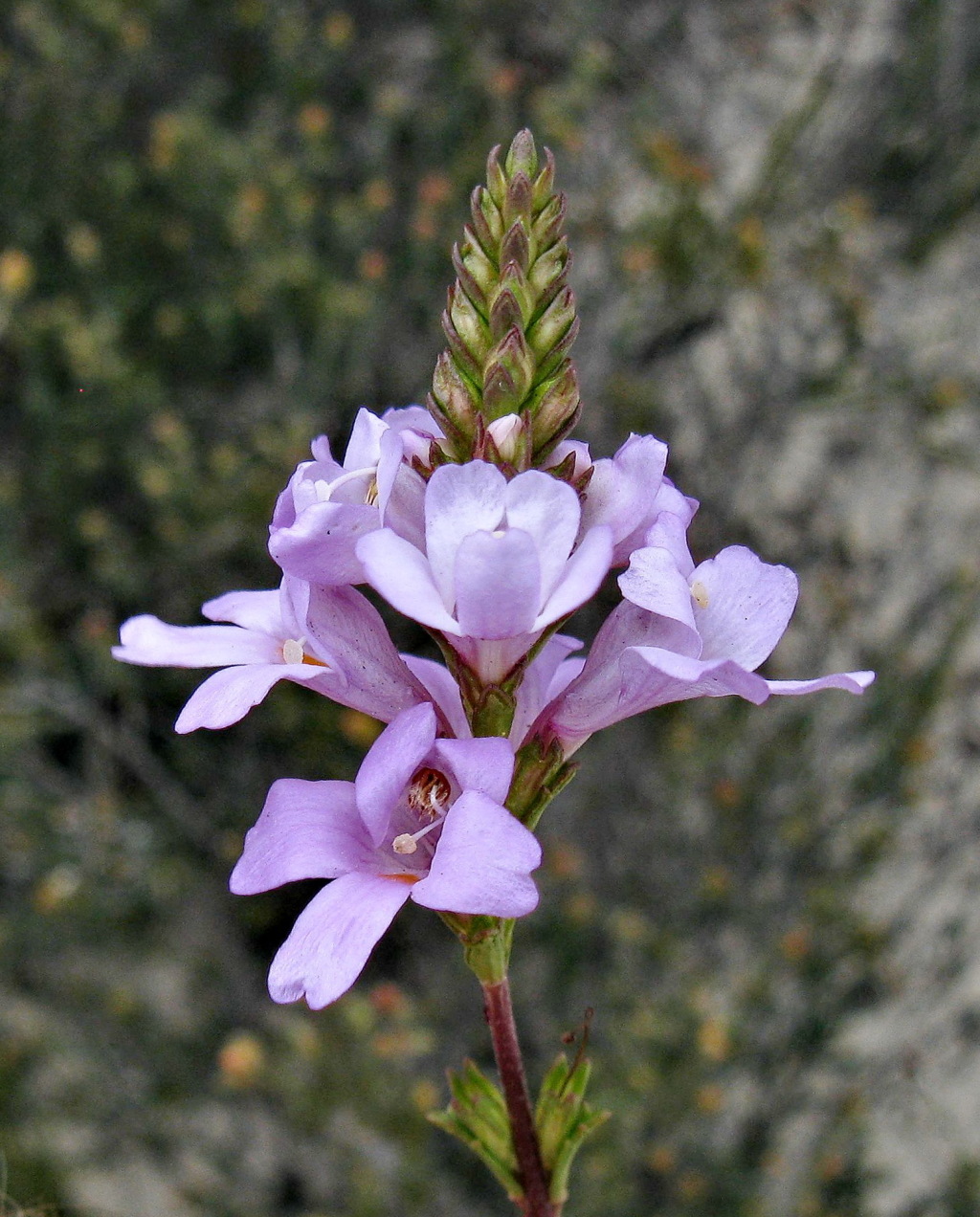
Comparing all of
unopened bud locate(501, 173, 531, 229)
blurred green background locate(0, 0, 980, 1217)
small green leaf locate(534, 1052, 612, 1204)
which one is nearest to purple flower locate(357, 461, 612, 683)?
unopened bud locate(501, 173, 531, 229)

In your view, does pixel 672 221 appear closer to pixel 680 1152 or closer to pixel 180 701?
pixel 180 701

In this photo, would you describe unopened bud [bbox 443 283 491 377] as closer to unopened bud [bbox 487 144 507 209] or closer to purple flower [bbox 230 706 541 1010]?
unopened bud [bbox 487 144 507 209]

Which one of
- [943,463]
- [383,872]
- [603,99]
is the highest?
[603,99]

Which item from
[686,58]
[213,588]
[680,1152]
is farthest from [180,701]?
[686,58]

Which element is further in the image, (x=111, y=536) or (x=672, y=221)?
(x=672, y=221)

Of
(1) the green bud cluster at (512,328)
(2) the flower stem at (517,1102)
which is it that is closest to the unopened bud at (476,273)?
(1) the green bud cluster at (512,328)

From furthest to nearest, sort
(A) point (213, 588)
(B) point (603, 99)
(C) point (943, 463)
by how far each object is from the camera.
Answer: (B) point (603, 99)
(C) point (943, 463)
(A) point (213, 588)

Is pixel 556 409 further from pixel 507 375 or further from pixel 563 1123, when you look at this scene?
pixel 563 1123
